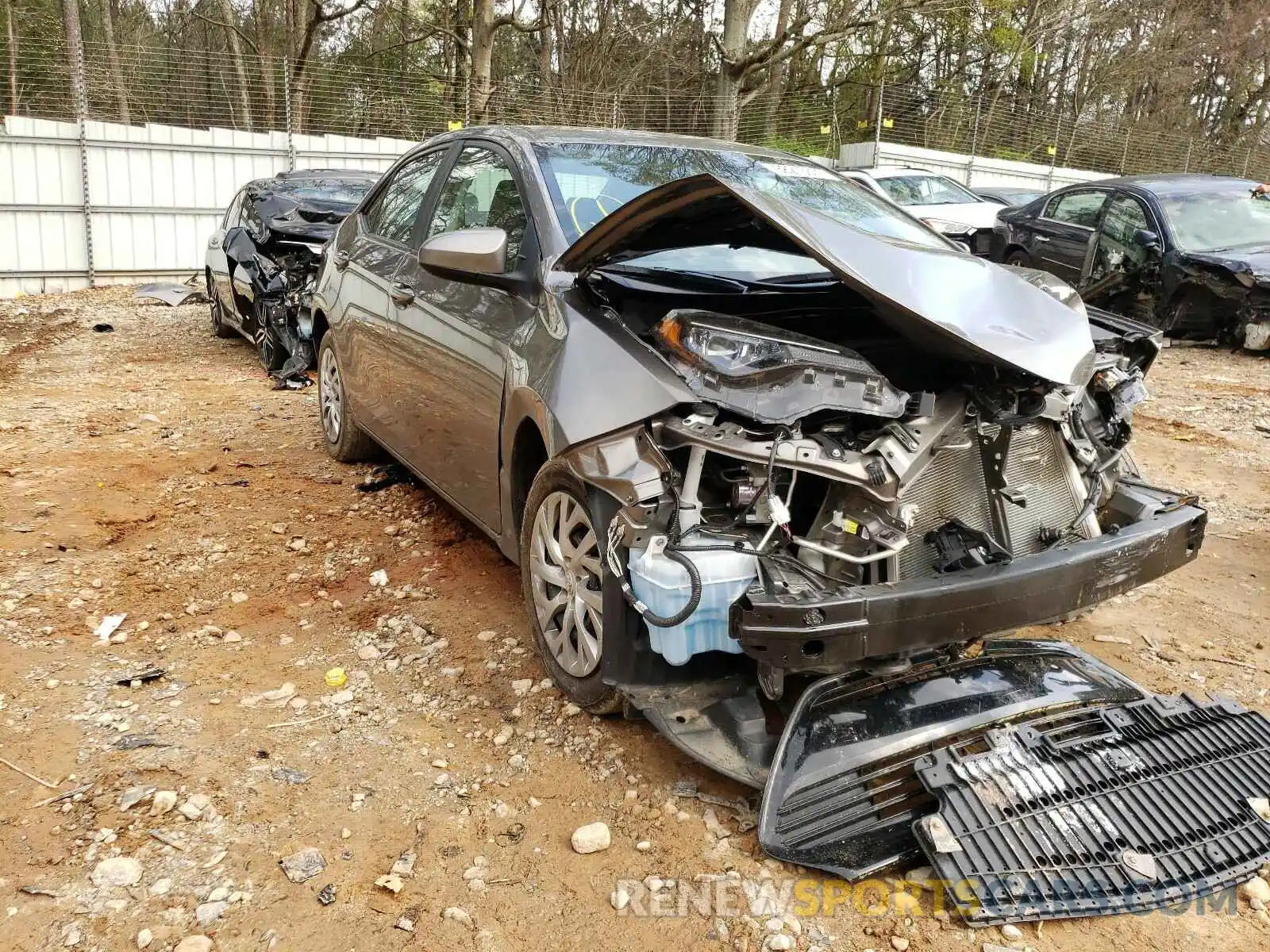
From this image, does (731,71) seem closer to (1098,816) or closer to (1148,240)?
(1148,240)

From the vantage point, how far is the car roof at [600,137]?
4.02 meters

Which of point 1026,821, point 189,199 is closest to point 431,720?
point 1026,821

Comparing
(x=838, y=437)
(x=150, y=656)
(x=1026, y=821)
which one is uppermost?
(x=838, y=437)

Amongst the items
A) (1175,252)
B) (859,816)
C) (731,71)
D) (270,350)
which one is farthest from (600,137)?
(731,71)

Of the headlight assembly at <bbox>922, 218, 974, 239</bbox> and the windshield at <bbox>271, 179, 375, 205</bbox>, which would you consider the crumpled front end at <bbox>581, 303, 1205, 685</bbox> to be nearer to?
the windshield at <bbox>271, 179, 375, 205</bbox>

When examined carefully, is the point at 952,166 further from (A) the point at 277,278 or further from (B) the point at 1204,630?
(B) the point at 1204,630

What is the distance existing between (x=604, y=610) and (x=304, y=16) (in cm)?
2256

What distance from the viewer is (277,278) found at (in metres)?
8.80

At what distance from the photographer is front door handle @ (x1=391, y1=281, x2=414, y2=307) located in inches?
169

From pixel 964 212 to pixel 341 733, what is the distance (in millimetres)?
13187

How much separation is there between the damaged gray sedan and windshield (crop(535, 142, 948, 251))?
8cm

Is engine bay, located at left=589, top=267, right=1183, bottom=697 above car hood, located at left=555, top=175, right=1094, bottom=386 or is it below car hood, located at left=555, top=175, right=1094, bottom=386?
below

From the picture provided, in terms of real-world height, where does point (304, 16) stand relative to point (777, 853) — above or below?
above

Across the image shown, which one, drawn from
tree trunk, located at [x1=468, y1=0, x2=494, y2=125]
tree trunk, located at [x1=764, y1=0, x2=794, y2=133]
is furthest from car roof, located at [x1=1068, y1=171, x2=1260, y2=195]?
tree trunk, located at [x1=468, y1=0, x2=494, y2=125]
